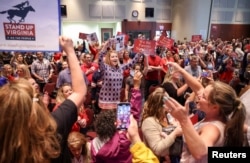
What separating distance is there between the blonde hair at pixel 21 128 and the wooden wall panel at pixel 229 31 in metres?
20.6

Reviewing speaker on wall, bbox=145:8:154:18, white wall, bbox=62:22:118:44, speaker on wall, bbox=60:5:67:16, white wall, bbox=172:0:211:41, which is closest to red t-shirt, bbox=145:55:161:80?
white wall, bbox=62:22:118:44

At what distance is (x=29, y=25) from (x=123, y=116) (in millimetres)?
1218

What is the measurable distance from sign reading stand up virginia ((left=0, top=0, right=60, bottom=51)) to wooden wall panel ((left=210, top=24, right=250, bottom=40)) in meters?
19.6

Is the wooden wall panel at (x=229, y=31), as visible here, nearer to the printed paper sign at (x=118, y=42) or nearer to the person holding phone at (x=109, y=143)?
the printed paper sign at (x=118, y=42)

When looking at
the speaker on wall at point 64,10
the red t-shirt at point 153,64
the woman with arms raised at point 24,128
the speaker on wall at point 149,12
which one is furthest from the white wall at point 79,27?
the woman with arms raised at point 24,128

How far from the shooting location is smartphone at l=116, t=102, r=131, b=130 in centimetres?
214

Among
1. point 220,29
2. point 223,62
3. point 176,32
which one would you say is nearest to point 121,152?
point 223,62

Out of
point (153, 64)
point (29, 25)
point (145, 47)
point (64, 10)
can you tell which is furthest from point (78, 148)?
point (64, 10)

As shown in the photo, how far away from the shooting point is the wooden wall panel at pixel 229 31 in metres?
19.8

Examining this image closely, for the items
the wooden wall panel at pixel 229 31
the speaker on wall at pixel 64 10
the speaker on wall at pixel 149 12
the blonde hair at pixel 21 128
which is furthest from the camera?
the wooden wall panel at pixel 229 31

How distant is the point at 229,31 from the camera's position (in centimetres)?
2027

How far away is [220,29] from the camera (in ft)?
65.6

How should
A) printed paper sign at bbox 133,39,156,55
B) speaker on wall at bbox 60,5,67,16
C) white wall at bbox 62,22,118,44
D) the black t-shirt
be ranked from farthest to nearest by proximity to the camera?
white wall at bbox 62,22,118,44
speaker on wall at bbox 60,5,67,16
printed paper sign at bbox 133,39,156,55
the black t-shirt

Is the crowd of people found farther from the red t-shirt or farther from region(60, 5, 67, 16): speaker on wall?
region(60, 5, 67, 16): speaker on wall
